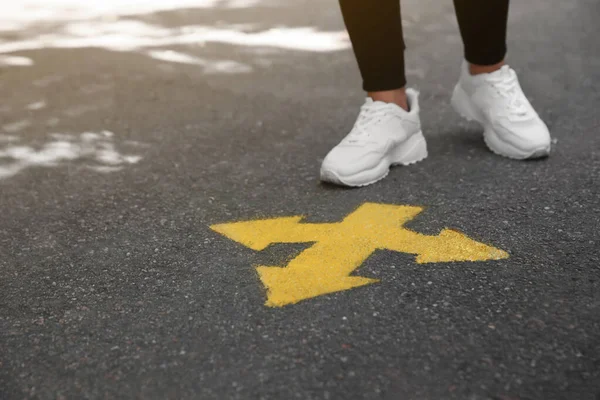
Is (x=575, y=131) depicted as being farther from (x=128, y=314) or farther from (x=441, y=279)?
(x=128, y=314)

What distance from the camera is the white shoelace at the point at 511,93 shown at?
203 centimetres

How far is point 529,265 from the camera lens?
56.1 inches

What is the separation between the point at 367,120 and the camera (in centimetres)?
199

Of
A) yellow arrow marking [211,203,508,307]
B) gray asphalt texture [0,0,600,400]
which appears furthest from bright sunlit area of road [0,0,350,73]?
yellow arrow marking [211,203,508,307]

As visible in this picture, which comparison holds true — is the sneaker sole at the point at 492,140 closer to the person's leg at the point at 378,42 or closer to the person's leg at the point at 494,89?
the person's leg at the point at 494,89

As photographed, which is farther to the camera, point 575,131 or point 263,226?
point 575,131

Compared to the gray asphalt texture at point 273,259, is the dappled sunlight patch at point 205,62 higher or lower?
lower

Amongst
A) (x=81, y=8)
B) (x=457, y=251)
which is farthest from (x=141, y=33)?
(x=457, y=251)

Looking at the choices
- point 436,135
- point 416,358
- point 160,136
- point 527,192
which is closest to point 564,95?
point 436,135

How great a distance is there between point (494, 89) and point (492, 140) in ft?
0.46

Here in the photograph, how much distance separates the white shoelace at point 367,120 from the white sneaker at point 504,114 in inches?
11.9

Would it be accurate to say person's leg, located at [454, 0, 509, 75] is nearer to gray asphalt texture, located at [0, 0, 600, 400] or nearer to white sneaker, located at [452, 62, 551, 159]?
white sneaker, located at [452, 62, 551, 159]

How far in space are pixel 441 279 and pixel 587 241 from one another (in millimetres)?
337

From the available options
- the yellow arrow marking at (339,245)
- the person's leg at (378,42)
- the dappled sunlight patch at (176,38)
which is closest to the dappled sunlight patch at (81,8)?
the dappled sunlight patch at (176,38)
